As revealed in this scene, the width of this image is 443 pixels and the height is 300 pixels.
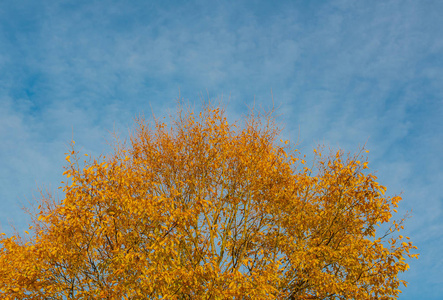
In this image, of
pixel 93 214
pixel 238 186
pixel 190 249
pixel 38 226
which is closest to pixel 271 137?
pixel 238 186

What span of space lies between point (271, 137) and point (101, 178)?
8.08m

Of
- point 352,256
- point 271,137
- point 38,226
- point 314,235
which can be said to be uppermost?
point 271,137

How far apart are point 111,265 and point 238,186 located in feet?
23.4

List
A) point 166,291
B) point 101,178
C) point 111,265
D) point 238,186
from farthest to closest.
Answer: point 238,186, point 101,178, point 111,265, point 166,291

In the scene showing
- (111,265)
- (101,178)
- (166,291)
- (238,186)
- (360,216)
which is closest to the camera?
(166,291)

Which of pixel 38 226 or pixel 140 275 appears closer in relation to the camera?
pixel 140 275

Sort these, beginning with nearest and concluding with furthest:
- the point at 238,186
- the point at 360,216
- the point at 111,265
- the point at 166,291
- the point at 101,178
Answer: the point at 166,291 → the point at 111,265 → the point at 101,178 → the point at 360,216 → the point at 238,186

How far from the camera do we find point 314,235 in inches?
578

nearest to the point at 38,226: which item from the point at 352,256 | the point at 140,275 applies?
Result: the point at 140,275

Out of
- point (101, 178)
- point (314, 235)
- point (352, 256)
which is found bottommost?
point (352, 256)

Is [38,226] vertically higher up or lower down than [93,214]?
higher up

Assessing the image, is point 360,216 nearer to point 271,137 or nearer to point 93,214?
point 271,137

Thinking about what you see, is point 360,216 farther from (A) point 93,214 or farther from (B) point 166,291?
(A) point 93,214

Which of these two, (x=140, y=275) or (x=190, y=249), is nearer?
(x=140, y=275)
